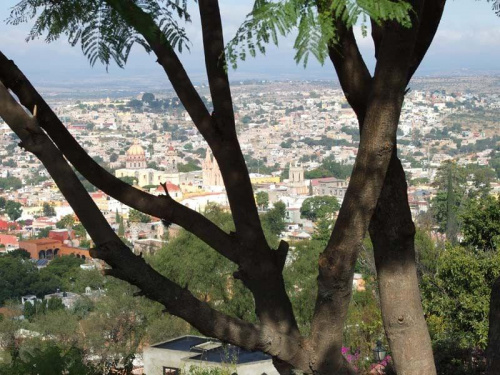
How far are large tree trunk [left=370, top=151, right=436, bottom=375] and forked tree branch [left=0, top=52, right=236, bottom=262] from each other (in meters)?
0.31

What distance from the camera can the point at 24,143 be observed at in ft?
5.05

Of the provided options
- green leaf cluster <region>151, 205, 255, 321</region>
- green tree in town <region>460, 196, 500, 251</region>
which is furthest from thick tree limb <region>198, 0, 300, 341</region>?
green leaf cluster <region>151, 205, 255, 321</region>

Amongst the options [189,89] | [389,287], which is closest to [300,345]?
[389,287]

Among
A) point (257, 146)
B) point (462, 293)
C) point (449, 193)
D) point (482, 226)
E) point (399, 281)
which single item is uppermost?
point (399, 281)

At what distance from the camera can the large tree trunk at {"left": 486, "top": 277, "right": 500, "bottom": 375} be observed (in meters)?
1.79

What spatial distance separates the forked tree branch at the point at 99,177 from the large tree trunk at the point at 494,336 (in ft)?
1.79

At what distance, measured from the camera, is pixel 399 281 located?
69.6 inches

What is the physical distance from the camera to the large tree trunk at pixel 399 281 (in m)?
1.76

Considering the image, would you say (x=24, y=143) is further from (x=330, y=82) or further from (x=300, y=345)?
(x=330, y=82)

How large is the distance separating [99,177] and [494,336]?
0.87 m

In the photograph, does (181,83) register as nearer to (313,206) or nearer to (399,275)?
(399,275)

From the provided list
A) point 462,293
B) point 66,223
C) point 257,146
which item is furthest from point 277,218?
point 257,146

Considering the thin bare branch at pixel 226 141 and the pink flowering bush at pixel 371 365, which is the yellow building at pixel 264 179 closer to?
the pink flowering bush at pixel 371 365

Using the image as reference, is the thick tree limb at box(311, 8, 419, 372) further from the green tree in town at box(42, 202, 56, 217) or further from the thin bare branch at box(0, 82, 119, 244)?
the green tree in town at box(42, 202, 56, 217)
